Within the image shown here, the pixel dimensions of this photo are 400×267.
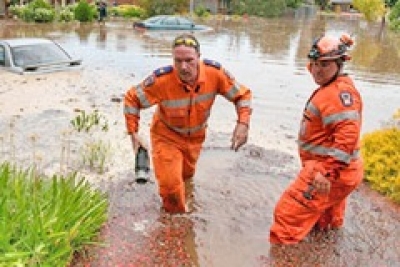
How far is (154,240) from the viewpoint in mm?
4891

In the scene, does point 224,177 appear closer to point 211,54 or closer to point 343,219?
point 343,219

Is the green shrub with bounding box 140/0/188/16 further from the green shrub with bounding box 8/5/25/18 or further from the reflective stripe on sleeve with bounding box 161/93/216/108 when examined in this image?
the reflective stripe on sleeve with bounding box 161/93/216/108

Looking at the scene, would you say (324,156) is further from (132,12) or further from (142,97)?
(132,12)

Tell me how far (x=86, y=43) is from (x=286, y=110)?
14.1 meters

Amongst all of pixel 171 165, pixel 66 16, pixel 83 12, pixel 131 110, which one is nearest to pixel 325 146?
pixel 171 165

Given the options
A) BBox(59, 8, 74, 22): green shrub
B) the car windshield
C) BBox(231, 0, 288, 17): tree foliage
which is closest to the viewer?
the car windshield

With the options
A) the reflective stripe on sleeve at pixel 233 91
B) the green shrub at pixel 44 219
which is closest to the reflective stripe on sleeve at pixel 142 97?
the reflective stripe on sleeve at pixel 233 91

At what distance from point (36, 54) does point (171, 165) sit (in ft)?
30.2

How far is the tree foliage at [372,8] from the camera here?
4175cm

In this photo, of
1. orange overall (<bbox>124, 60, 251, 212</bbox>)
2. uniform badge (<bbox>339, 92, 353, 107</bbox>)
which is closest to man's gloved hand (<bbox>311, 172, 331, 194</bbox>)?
uniform badge (<bbox>339, 92, 353, 107</bbox>)

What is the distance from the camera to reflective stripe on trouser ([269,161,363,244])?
176 inches

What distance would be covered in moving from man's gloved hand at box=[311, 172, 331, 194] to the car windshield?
10264 millimetres

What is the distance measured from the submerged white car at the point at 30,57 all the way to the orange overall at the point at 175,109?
332 inches

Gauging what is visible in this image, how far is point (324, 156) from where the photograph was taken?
4.46 meters
